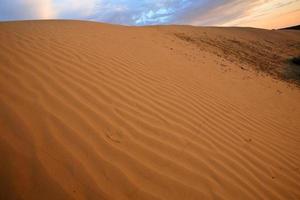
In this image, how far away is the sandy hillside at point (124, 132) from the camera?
220cm

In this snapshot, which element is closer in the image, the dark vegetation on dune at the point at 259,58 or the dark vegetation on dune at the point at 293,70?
the dark vegetation on dune at the point at 293,70

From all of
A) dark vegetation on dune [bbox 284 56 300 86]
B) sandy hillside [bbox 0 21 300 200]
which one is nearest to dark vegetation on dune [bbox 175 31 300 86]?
dark vegetation on dune [bbox 284 56 300 86]

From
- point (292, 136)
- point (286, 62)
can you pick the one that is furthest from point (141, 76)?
point (286, 62)

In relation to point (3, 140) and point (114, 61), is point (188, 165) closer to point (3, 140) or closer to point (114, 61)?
point (3, 140)

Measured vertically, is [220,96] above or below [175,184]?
above

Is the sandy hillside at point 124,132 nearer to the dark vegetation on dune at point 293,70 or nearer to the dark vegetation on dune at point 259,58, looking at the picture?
the dark vegetation on dune at point 293,70

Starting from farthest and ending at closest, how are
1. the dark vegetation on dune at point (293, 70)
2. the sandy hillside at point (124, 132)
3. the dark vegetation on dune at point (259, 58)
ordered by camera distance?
the dark vegetation on dune at point (259, 58), the dark vegetation on dune at point (293, 70), the sandy hillside at point (124, 132)

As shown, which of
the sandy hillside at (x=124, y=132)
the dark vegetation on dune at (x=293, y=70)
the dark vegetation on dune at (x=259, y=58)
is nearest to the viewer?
the sandy hillside at (x=124, y=132)

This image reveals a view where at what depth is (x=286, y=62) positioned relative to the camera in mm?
11359

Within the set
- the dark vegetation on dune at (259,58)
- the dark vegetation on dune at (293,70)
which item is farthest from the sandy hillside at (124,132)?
the dark vegetation on dune at (259,58)

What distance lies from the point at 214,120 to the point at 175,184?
6.05 ft

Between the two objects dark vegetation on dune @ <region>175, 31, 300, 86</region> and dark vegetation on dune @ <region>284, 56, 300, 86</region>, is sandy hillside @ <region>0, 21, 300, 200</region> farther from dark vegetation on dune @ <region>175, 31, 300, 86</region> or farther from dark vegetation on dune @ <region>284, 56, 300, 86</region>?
dark vegetation on dune @ <region>175, 31, 300, 86</region>

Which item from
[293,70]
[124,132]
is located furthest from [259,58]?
[124,132]

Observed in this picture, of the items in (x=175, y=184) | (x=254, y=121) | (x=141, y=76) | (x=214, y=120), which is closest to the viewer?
(x=175, y=184)
